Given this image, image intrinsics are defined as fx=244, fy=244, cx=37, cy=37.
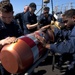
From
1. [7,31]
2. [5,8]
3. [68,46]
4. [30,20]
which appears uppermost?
[5,8]

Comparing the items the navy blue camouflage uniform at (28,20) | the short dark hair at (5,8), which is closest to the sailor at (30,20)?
the navy blue camouflage uniform at (28,20)

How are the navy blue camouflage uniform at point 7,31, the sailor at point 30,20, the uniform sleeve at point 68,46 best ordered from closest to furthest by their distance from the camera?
1. the uniform sleeve at point 68,46
2. the navy blue camouflage uniform at point 7,31
3. the sailor at point 30,20

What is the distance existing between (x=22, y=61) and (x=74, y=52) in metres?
0.76

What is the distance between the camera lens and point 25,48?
9.39 feet

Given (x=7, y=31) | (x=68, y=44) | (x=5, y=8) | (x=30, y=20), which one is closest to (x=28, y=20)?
(x=30, y=20)

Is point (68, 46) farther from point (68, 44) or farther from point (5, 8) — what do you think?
point (5, 8)

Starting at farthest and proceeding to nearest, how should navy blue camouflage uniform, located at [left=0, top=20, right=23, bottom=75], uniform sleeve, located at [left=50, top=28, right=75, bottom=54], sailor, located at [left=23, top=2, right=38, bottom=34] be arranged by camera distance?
sailor, located at [left=23, top=2, right=38, bottom=34] < navy blue camouflage uniform, located at [left=0, top=20, right=23, bottom=75] < uniform sleeve, located at [left=50, top=28, right=75, bottom=54]

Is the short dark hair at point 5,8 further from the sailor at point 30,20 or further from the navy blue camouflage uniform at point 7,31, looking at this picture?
the sailor at point 30,20

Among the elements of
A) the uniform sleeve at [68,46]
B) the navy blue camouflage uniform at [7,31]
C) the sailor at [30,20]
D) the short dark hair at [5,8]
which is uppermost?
the short dark hair at [5,8]

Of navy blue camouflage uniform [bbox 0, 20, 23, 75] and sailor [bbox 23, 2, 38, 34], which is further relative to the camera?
sailor [bbox 23, 2, 38, 34]

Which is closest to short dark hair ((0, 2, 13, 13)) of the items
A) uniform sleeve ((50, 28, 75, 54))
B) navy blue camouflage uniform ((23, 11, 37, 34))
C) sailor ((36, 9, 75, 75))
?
sailor ((36, 9, 75, 75))

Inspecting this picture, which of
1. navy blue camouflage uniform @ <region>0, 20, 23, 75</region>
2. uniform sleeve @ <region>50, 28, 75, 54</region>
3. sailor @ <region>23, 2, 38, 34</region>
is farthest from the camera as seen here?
sailor @ <region>23, 2, 38, 34</region>

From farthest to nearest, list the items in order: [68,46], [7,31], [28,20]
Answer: [28,20] < [7,31] < [68,46]

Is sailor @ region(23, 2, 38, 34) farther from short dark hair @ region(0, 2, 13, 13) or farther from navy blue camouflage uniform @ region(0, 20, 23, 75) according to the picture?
short dark hair @ region(0, 2, 13, 13)
